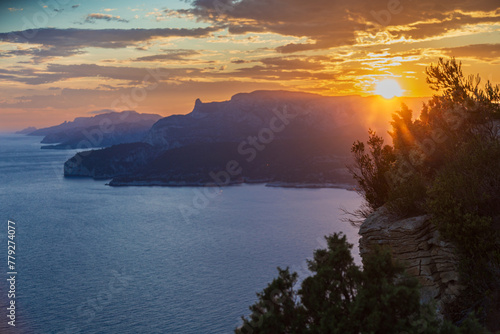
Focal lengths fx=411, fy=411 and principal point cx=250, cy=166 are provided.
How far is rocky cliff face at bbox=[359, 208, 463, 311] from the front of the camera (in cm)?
1514

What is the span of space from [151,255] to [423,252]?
60738 millimetres

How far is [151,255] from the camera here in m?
70.7

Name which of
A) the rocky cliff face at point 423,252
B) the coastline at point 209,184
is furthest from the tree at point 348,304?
the coastline at point 209,184

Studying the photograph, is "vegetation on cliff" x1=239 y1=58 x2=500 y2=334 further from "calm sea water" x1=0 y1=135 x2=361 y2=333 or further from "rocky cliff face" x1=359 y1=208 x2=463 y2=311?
"calm sea water" x1=0 y1=135 x2=361 y2=333

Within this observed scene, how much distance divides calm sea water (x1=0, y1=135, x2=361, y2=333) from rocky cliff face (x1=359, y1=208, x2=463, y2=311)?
2842cm

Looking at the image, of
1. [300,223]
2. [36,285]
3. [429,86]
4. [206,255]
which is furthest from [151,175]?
[429,86]

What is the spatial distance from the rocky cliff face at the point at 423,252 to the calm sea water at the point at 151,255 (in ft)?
93.2

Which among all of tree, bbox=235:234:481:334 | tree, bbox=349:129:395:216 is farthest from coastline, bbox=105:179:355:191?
tree, bbox=235:234:481:334

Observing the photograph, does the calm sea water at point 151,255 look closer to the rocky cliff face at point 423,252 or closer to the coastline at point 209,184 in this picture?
the coastline at point 209,184

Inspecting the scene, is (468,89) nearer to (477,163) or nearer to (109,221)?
(477,163)

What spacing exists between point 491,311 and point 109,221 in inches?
3791

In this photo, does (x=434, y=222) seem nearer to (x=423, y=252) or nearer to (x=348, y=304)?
(x=423, y=252)

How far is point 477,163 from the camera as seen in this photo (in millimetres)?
16250

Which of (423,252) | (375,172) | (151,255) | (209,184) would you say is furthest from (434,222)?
(209,184)
